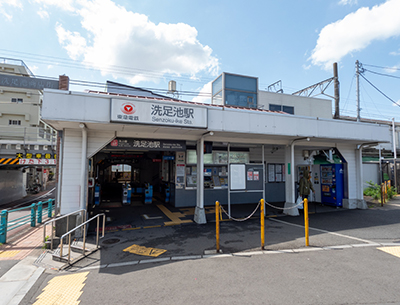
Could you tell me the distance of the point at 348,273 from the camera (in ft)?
15.7

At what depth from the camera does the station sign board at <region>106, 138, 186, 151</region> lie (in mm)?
8328

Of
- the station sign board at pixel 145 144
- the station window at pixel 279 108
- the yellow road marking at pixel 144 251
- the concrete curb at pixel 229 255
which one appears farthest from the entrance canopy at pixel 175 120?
the station window at pixel 279 108

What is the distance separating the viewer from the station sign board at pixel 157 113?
697 cm

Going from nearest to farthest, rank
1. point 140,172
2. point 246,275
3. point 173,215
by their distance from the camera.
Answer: point 246,275 → point 173,215 → point 140,172

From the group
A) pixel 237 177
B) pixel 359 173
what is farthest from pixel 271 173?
pixel 359 173

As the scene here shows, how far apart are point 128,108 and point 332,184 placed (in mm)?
11412

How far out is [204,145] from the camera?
32.5ft

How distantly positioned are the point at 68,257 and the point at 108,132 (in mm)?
4098

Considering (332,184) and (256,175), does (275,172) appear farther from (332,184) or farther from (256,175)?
(332,184)

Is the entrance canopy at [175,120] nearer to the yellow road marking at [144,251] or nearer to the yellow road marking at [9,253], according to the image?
the yellow road marking at [144,251]

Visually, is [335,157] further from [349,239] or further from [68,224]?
[68,224]

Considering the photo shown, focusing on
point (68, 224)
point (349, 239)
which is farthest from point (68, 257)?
point (349, 239)

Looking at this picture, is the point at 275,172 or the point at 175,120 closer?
the point at 175,120

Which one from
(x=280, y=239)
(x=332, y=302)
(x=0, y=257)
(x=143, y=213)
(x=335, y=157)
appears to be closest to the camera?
(x=332, y=302)
